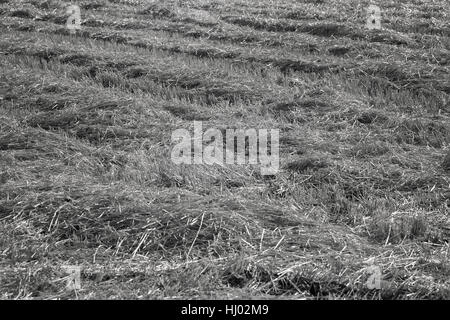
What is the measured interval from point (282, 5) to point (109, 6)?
3180mm

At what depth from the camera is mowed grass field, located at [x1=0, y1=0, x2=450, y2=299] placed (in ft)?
10.9

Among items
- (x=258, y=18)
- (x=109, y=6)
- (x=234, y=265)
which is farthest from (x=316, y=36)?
(x=234, y=265)

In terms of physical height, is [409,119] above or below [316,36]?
below

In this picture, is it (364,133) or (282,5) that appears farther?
(282,5)

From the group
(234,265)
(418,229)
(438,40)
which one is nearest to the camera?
(234,265)

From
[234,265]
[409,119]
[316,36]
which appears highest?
[316,36]

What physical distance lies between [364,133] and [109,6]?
23.2 ft

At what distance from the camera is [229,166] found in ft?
15.3

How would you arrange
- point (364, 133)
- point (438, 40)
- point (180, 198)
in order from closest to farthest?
point (180, 198)
point (364, 133)
point (438, 40)

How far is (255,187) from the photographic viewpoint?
436 centimetres

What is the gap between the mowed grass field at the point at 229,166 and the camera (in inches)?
130

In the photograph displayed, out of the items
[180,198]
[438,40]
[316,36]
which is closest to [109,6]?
[316,36]

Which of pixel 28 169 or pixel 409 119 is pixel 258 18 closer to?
pixel 409 119

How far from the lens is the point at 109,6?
1097 cm
